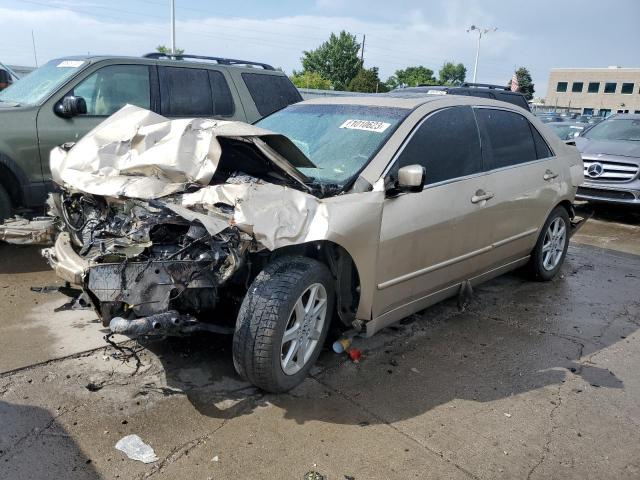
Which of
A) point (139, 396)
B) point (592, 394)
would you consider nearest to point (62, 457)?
point (139, 396)

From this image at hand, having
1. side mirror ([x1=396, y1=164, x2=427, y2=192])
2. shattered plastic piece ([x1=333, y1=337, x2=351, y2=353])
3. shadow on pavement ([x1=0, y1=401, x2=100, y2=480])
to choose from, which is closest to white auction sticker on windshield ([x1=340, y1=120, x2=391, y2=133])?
side mirror ([x1=396, y1=164, x2=427, y2=192])

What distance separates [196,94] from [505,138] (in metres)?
3.69

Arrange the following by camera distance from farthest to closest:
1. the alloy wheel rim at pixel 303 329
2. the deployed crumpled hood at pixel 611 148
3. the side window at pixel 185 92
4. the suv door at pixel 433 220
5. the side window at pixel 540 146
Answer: the deployed crumpled hood at pixel 611 148, the side window at pixel 185 92, the side window at pixel 540 146, the suv door at pixel 433 220, the alloy wheel rim at pixel 303 329

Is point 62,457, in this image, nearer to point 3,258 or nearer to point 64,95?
point 3,258

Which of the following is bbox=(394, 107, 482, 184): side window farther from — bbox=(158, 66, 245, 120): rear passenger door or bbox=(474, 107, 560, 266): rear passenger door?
bbox=(158, 66, 245, 120): rear passenger door

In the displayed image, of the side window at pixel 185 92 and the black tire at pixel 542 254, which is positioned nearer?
the black tire at pixel 542 254

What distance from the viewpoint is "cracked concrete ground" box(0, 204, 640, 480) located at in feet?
8.76

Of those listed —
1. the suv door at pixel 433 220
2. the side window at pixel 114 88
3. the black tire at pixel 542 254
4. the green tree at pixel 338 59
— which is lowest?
the black tire at pixel 542 254

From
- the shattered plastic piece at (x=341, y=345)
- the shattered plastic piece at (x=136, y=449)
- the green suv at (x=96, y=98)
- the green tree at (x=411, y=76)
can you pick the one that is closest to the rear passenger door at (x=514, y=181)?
the shattered plastic piece at (x=341, y=345)

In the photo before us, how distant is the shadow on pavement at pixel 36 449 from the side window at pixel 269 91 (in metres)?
4.85

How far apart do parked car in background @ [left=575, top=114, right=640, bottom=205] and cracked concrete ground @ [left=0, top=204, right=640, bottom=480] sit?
514 cm

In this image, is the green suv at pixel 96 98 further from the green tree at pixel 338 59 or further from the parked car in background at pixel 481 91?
the green tree at pixel 338 59

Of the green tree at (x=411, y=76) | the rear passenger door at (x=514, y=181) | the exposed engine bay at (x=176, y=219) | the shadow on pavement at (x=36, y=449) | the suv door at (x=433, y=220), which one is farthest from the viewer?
the green tree at (x=411, y=76)

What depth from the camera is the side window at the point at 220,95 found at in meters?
6.61
